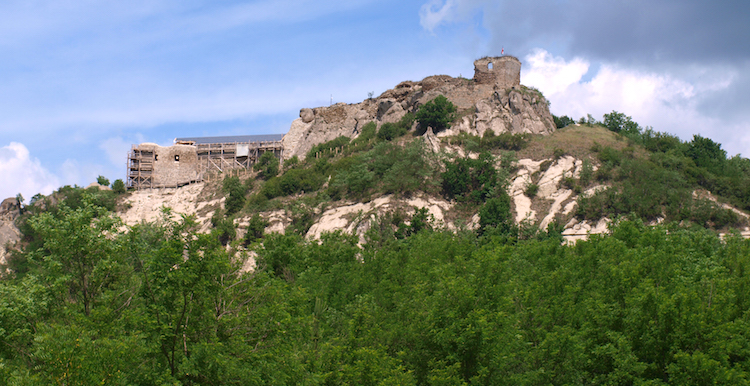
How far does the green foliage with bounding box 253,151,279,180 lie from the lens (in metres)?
63.3

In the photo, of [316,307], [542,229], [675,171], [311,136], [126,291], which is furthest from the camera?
[311,136]

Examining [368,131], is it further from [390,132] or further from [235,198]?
[235,198]

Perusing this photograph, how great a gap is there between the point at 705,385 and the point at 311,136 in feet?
184

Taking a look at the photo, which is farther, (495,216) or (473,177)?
(473,177)

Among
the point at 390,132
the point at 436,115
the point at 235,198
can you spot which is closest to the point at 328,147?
the point at 390,132

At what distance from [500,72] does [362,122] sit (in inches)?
607

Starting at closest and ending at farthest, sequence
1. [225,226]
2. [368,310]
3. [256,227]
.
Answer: [368,310]
[225,226]
[256,227]

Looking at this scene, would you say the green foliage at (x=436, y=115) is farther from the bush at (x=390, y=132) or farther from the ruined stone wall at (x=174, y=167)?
the ruined stone wall at (x=174, y=167)

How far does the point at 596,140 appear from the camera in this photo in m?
58.7

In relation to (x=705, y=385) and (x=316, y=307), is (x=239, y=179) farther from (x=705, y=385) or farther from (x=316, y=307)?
(x=705, y=385)

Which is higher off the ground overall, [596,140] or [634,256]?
[596,140]

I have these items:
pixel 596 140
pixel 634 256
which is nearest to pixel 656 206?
pixel 596 140

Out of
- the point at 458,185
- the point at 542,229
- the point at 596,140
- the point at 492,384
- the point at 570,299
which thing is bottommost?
the point at 492,384

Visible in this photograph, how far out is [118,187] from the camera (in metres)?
66.4
